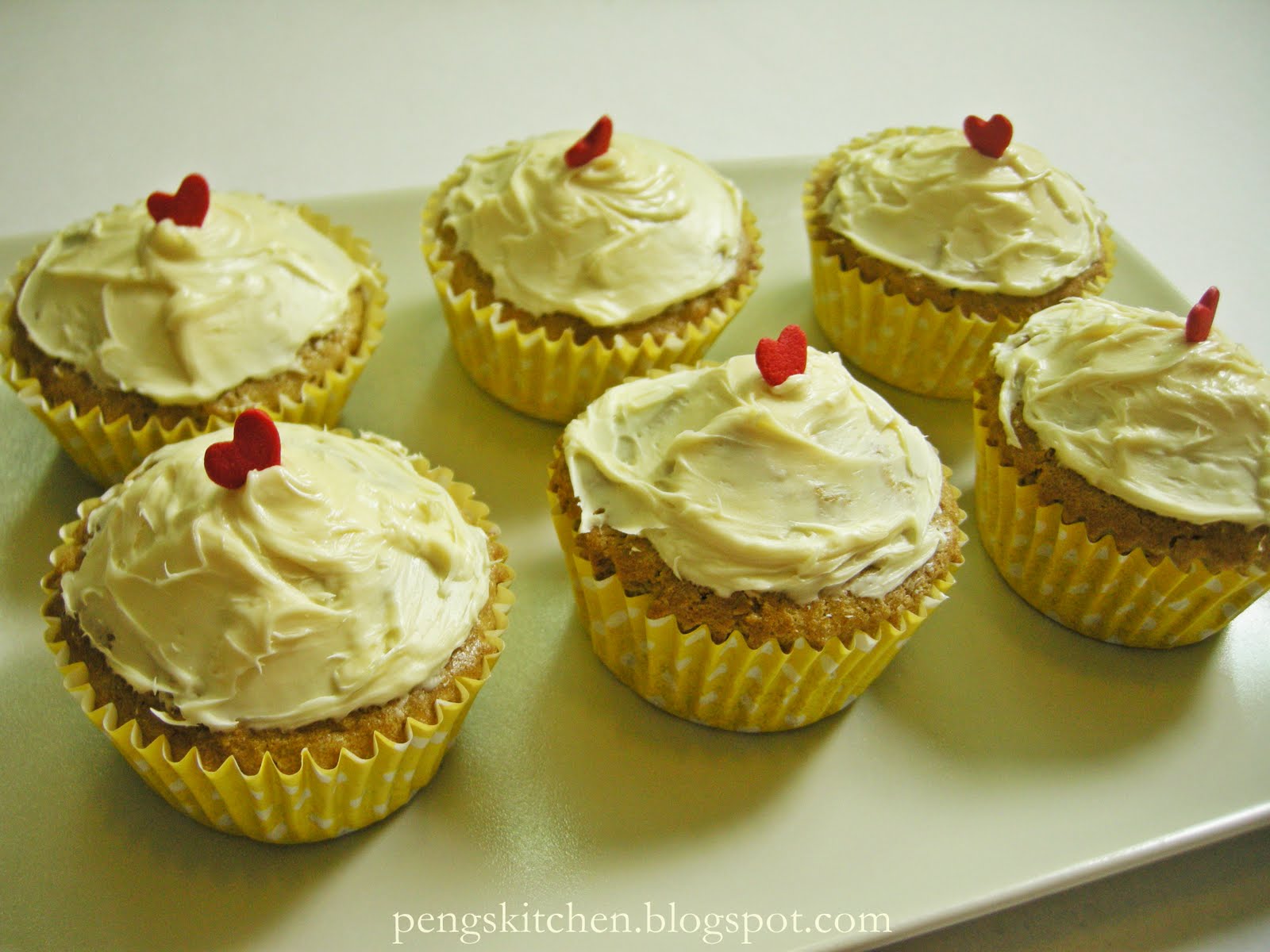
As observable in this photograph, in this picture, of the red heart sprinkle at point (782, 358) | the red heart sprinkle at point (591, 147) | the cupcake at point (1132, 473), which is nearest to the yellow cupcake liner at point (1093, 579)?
the cupcake at point (1132, 473)

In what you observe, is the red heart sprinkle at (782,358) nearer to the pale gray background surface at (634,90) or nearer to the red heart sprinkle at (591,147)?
the red heart sprinkle at (591,147)

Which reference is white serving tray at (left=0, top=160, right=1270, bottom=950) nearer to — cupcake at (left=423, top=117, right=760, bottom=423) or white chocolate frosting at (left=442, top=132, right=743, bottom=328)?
cupcake at (left=423, top=117, right=760, bottom=423)

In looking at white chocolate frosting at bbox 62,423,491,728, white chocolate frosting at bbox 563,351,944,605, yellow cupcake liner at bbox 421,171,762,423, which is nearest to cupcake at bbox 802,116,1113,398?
yellow cupcake liner at bbox 421,171,762,423

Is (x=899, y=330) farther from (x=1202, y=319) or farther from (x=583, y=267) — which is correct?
(x=583, y=267)

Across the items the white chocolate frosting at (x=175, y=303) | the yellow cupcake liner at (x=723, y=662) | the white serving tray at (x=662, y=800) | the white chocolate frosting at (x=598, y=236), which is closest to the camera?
the white serving tray at (x=662, y=800)

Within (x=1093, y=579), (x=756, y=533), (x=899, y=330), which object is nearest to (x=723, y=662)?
(x=756, y=533)

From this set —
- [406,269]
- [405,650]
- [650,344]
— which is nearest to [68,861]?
[405,650]

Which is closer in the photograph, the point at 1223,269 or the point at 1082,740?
the point at 1082,740

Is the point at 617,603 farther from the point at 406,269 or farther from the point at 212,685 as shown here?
the point at 406,269
